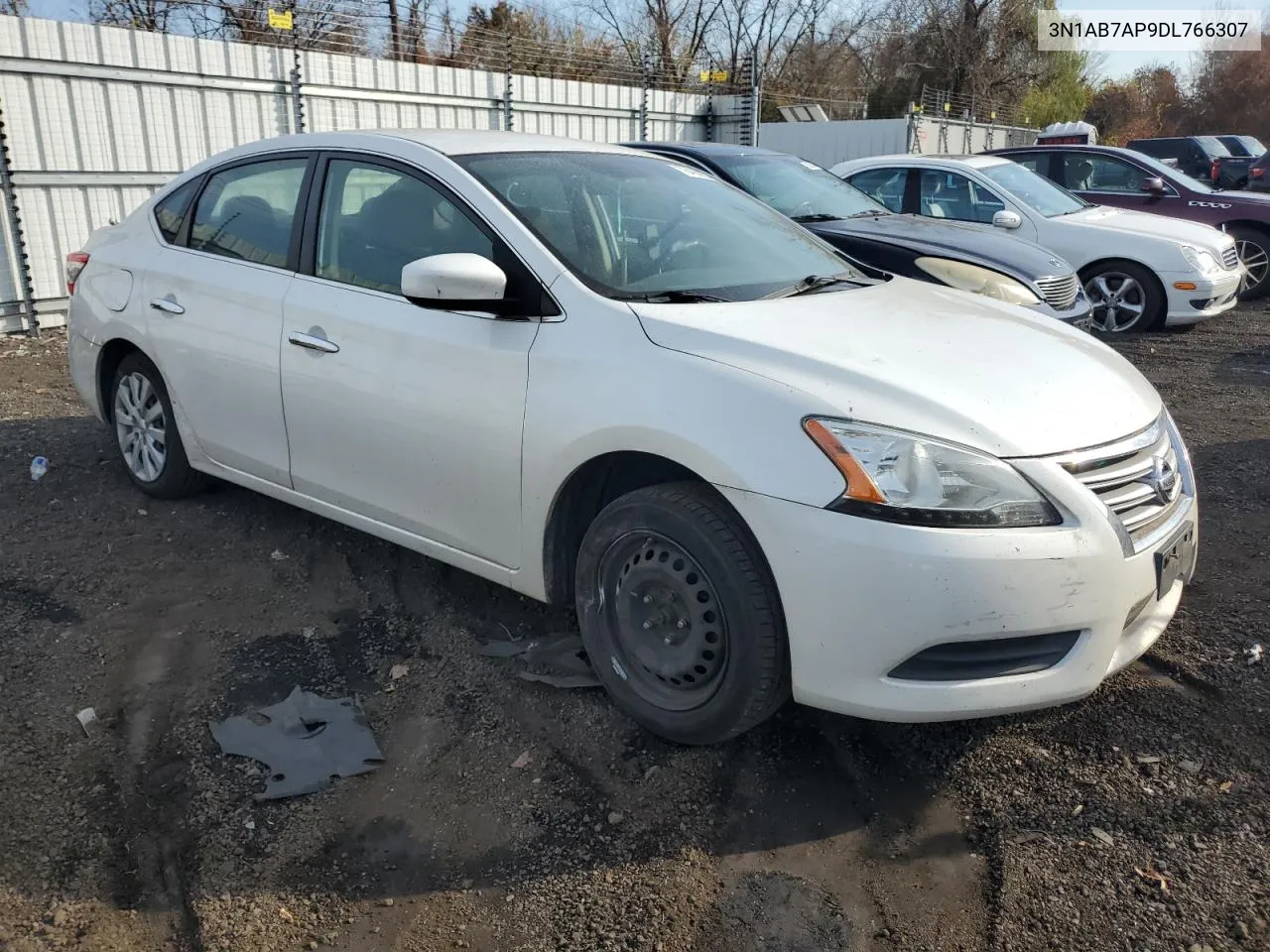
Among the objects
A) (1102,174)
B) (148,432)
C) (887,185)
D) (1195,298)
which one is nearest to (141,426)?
(148,432)

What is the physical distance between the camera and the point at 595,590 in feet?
10.1

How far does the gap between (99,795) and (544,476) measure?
148 cm

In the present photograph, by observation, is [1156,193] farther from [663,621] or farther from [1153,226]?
[663,621]

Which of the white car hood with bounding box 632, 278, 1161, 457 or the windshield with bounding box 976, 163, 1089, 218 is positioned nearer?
the white car hood with bounding box 632, 278, 1161, 457

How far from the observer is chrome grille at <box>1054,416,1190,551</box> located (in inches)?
104

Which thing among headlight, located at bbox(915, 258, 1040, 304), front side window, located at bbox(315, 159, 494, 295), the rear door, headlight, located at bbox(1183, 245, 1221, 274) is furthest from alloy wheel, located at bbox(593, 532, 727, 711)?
headlight, located at bbox(1183, 245, 1221, 274)

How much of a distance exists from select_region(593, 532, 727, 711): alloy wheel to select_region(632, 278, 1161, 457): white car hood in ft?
1.88

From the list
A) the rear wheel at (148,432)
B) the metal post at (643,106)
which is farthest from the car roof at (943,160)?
the rear wheel at (148,432)

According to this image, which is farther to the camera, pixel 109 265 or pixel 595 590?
pixel 109 265

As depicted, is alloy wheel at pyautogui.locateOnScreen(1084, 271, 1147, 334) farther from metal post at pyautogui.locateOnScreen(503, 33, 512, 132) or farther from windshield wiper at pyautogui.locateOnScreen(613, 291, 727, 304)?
windshield wiper at pyautogui.locateOnScreen(613, 291, 727, 304)

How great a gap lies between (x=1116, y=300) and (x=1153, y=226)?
0.80 m

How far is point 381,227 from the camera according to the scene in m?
3.71

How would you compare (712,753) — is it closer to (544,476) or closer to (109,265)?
(544,476)

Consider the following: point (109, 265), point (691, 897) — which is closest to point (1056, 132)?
point (109, 265)
